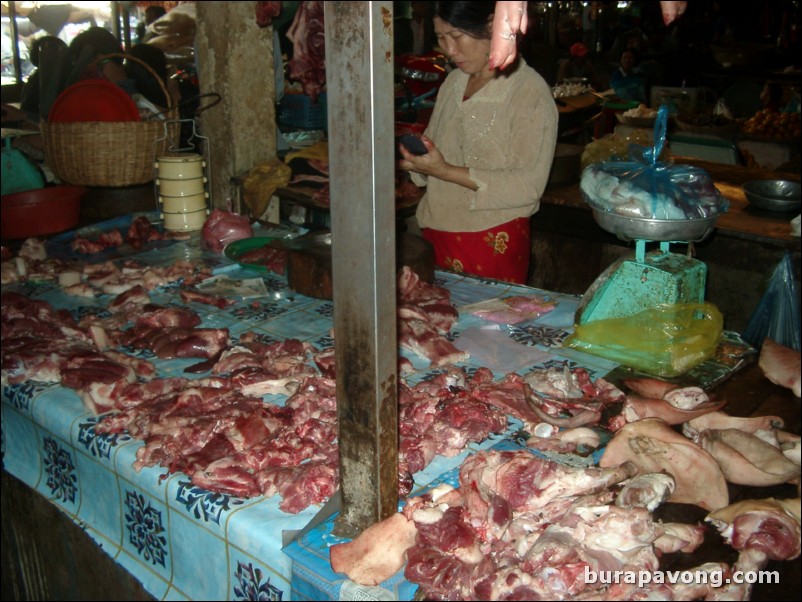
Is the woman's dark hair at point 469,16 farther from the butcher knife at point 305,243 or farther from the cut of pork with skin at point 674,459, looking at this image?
the cut of pork with skin at point 674,459

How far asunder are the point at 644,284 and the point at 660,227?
0.79 ft

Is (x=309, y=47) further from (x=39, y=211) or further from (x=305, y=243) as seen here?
(x=39, y=211)

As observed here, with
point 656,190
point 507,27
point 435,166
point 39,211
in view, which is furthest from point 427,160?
point 39,211

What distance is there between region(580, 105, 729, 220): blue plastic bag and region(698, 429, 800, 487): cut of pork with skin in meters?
0.91

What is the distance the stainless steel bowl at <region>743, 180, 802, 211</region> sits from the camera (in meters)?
5.02

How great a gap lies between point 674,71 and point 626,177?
512 inches

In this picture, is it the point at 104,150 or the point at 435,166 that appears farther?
the point at 104,150

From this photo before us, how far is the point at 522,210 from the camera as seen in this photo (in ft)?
13.0

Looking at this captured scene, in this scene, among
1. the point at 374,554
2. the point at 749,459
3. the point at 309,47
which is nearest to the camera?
the point at 374,554

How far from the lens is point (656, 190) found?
2.79 metres

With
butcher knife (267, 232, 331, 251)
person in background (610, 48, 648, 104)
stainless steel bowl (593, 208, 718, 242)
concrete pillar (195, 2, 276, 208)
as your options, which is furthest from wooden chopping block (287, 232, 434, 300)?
person in background (610, 48, 648, 104)

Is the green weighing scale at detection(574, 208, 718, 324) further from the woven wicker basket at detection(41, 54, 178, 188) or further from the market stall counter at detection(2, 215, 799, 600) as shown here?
the woven wicker basket at detection(41, 54, 178, 188)

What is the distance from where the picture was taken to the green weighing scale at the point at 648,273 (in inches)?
→ 109

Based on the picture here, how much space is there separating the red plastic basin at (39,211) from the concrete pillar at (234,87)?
1.01 meters
